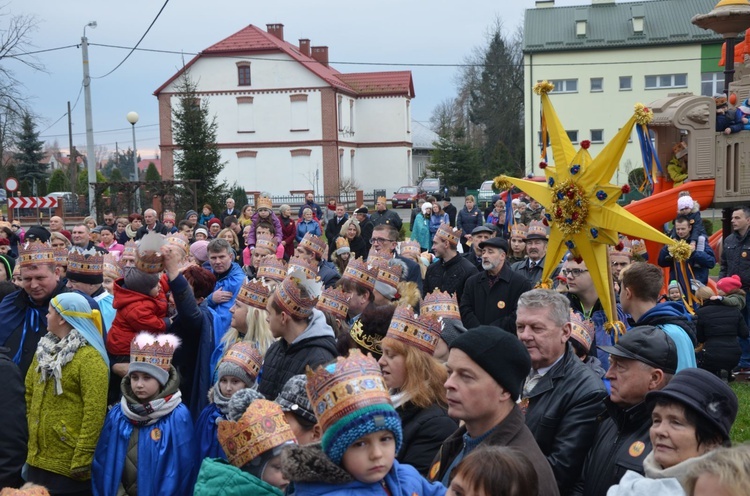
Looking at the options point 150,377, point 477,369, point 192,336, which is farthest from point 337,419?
point 192,336

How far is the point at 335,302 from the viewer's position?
260 inches

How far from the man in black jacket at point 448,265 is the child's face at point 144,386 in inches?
188

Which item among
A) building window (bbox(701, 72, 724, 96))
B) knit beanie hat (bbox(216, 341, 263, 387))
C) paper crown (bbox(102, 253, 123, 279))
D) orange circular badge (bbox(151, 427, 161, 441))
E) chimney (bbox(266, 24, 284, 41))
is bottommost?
orange circular badge (bbox(151, 427, 161, 441))

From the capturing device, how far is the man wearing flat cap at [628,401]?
3.73 m

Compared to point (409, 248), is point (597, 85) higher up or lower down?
higher up

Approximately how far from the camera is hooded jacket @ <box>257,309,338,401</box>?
4.85 meters

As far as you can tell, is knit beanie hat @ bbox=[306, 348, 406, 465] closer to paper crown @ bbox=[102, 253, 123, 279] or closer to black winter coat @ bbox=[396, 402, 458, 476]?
black winter coat @ bbox=[396, 402, 458, 476]

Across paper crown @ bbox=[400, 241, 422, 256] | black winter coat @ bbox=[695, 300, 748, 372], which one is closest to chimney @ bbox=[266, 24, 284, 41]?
paper crown @ bbox=[400, 241, 422, 256]

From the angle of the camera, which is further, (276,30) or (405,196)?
(276,30)

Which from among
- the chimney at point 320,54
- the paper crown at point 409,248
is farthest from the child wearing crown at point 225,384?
the chimney at point 320,54

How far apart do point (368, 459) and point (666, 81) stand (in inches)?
1909

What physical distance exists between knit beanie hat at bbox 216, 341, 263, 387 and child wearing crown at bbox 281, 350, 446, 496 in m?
2.26

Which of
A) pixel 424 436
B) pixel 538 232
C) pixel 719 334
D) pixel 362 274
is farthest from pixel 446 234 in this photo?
pixel 424 436

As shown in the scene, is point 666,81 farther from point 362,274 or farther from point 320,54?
point 362,274
